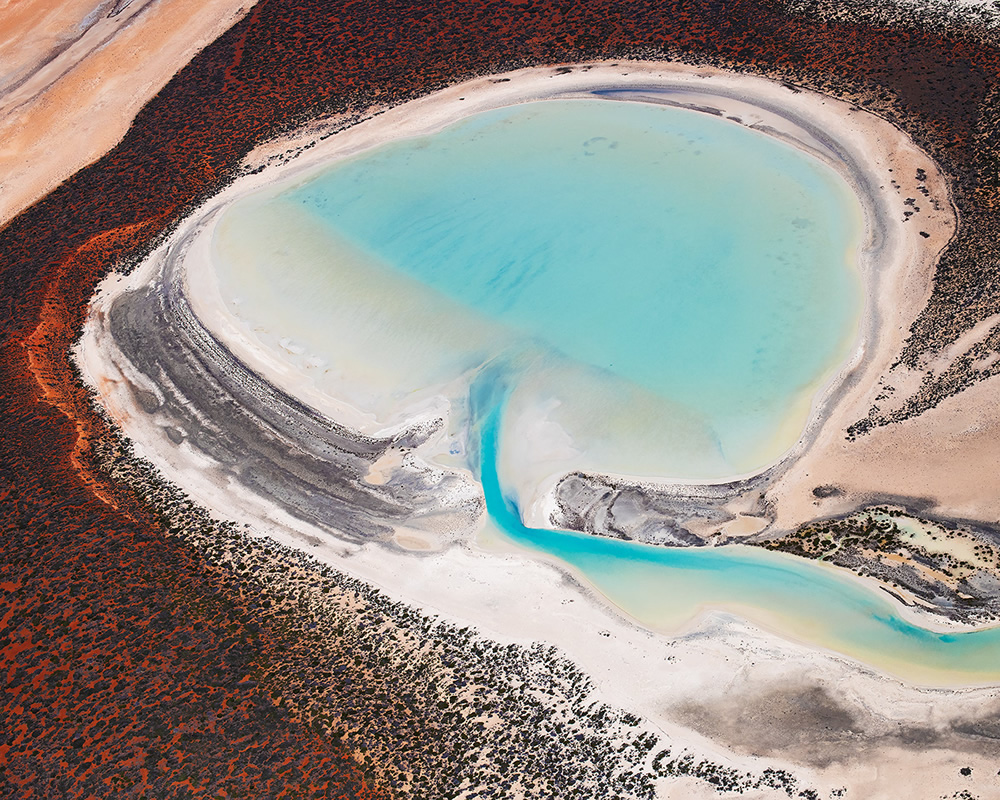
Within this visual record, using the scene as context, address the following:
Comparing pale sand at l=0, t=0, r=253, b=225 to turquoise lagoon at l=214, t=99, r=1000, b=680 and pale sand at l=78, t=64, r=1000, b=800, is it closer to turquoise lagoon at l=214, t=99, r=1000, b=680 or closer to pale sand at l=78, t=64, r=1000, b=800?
turquoise lagoon at l=214, t=99, r=1000, b=680

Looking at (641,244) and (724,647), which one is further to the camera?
(641,244)

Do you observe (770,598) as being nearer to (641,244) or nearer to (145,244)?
(641,244)

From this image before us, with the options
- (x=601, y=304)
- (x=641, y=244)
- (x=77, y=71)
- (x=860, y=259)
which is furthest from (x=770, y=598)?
(x=77, y=71)

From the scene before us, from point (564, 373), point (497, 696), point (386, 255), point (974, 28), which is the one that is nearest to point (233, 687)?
point (497, 696)

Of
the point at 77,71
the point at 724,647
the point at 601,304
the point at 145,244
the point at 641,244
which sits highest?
the point at 77,71

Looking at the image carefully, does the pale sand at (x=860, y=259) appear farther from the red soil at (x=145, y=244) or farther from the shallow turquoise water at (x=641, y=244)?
the red soil at (x=145, y=244)

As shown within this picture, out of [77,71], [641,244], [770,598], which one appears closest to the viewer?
[770,598]
